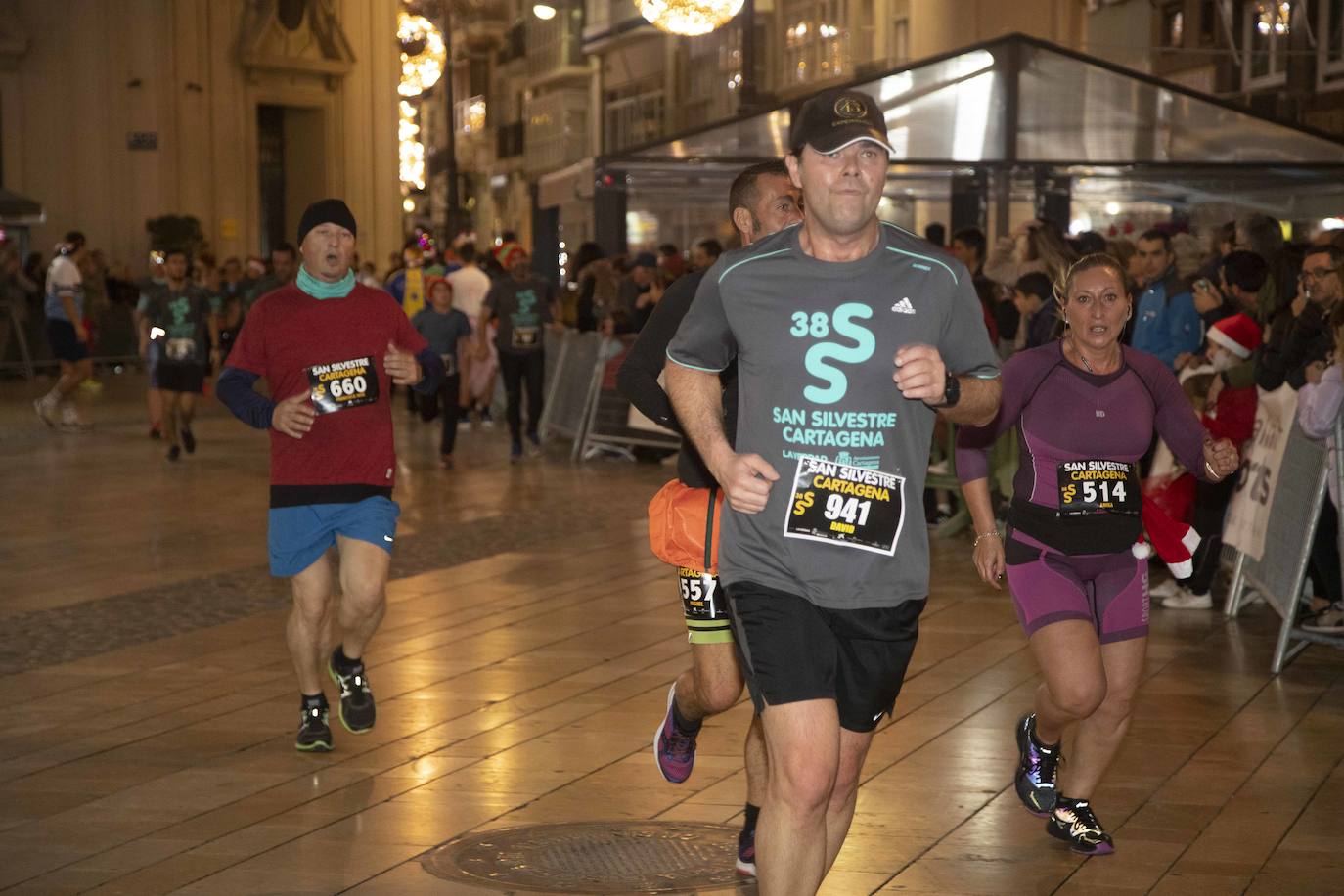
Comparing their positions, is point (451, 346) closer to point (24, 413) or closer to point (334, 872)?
point (24, 413)

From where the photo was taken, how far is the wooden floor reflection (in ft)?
18.6

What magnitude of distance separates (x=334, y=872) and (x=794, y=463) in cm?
214

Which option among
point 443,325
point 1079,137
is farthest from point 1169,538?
point 443,325

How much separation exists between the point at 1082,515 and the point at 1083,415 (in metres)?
0.31

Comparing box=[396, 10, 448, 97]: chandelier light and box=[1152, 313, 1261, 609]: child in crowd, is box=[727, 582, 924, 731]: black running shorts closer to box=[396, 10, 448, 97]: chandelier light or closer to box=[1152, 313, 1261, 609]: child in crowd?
box=[1152, 313, 1261, 609]: child in crowd

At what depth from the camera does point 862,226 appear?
4.25m

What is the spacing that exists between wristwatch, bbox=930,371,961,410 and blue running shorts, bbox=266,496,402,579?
10.8 feet

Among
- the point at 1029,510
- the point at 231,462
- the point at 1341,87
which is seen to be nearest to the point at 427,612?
the point at 1029,510

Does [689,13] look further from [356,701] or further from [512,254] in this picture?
[356,701]

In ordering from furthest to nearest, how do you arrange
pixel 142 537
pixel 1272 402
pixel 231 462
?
1. pixel 231 462
2. pixel 142 537
3. pixel 1272 402

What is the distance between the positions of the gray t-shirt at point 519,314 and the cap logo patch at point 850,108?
1431cm

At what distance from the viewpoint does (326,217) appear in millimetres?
7082

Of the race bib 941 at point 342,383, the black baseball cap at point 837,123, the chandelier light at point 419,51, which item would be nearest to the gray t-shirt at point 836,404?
the black baseball cap at point 837,123

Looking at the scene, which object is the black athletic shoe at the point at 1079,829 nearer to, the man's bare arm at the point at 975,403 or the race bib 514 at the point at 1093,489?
the race bib 514 at the point at 1093,489
